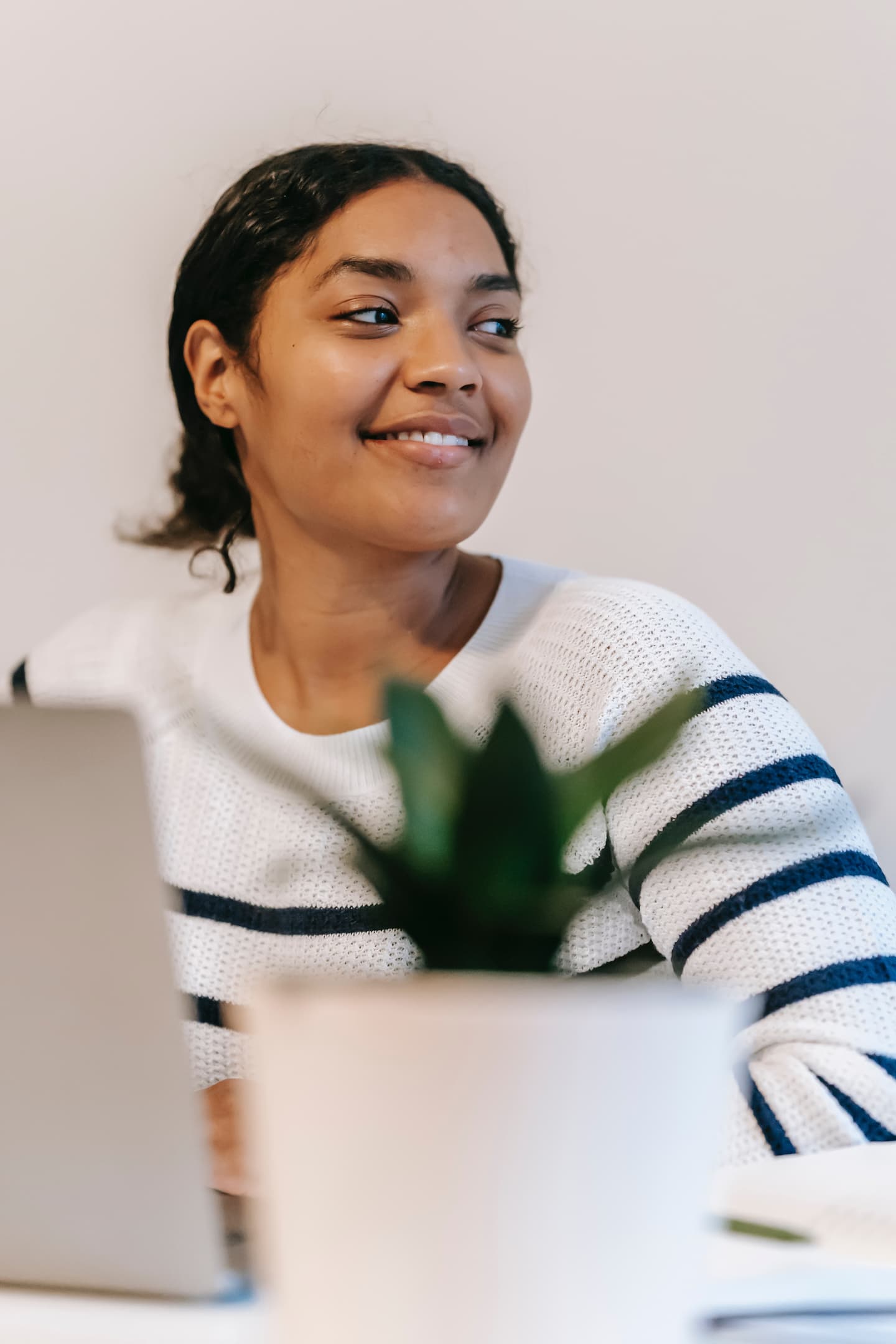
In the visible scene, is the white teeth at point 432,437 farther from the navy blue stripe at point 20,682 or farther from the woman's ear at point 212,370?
the navy blue stripe at point 20,682

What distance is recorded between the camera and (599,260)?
185 cm

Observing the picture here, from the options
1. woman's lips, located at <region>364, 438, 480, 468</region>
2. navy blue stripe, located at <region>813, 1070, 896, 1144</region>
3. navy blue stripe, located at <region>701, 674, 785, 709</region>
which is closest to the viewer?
navy blue stripe, located at <region>813, 1070, 896, 1144</region>

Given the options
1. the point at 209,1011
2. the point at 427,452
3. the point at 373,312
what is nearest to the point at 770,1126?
the point at 209,1011

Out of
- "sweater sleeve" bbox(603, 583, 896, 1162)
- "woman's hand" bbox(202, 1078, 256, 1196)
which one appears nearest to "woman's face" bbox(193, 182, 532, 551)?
"sweater sleeve" bbox(603, 583, 896, 1162)

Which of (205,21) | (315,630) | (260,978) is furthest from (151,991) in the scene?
→ (205,21)

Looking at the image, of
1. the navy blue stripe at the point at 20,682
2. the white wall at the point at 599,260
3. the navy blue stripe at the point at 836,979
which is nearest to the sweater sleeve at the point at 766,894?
the navy blue stripe at the point at 836,979

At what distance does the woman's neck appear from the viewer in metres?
1.50

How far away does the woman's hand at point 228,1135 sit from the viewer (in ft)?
2.86

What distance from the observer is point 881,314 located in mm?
1731

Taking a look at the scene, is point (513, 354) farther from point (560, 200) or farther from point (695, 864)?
point (695, 864)

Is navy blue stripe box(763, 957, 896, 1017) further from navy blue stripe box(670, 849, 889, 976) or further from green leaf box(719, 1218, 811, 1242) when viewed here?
green leaf box(719, 1218, 811, 1242)

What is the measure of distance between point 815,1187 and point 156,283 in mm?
1775

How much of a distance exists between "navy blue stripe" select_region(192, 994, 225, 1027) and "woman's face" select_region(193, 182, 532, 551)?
521 millimetres

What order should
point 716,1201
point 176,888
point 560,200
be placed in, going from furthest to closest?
point 560,200
point 176,888
point 716,1201
